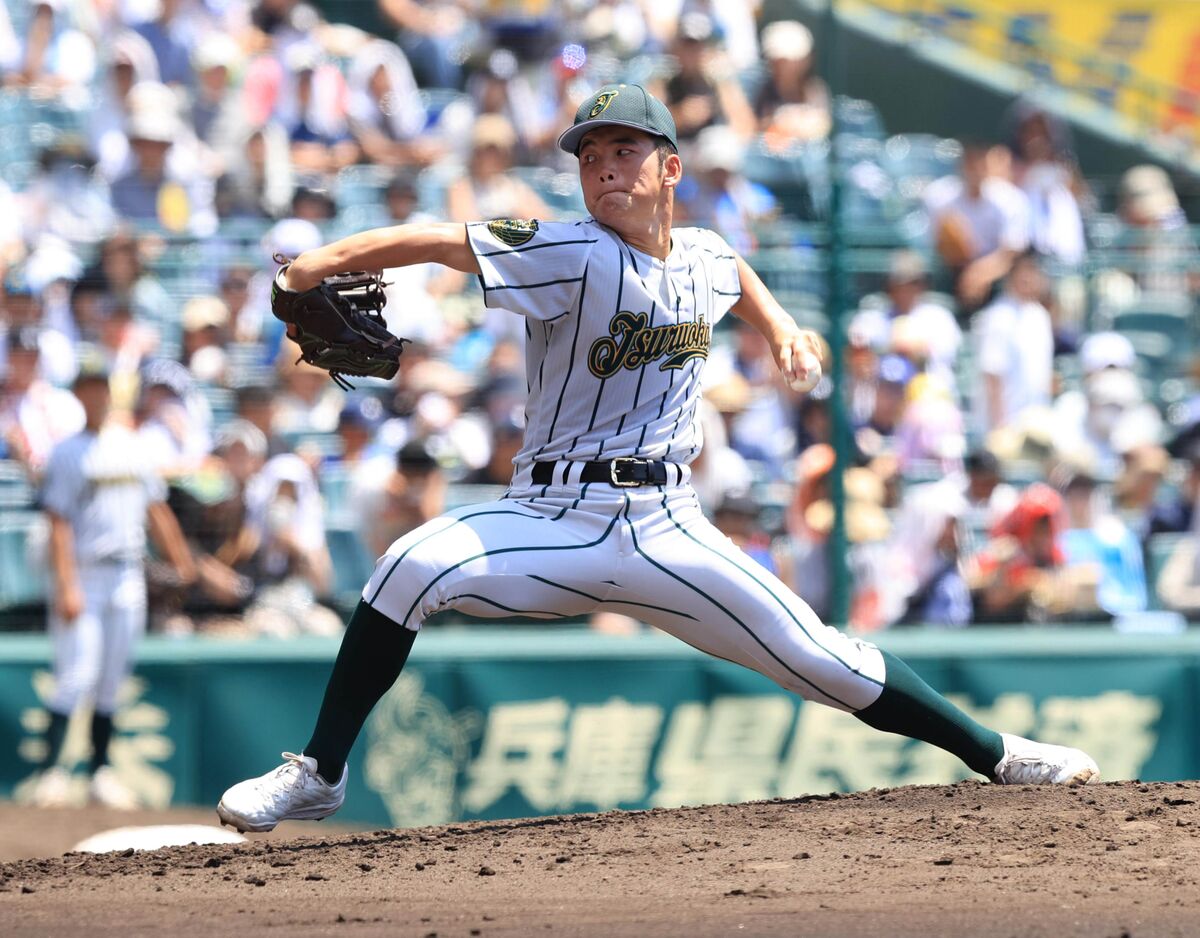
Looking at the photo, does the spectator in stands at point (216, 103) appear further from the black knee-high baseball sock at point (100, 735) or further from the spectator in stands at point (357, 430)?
the black knee-high baseball sock at point (100, 735)

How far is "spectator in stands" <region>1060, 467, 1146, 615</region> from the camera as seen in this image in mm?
7703

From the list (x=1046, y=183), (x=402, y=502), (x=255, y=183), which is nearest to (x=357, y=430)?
(x=402, y=502)

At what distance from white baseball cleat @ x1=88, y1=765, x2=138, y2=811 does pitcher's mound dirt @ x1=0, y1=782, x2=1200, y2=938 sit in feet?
10.4

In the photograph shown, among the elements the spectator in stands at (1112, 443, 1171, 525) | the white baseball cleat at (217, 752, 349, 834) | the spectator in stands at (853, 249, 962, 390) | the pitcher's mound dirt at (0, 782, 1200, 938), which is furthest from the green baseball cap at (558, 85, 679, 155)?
the spectator in stands at (1112, 443, 1171, 525)

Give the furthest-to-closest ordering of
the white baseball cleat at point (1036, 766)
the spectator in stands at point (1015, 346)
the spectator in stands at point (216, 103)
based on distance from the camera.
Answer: the spectator in stands at point (216, 103), the spectator in stands at point (1015, 346), the white baseball cleat at point (1036, 766)

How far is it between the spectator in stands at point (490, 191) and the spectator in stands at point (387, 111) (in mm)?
615

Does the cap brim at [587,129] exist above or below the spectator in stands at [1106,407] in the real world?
above

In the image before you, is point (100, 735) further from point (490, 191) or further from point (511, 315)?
point (490, 191)

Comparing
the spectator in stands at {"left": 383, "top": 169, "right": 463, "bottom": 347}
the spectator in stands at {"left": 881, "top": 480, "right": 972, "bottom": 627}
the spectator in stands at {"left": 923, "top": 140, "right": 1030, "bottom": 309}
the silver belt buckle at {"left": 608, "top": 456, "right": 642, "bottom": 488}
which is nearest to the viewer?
the silver belt buckle at {"left": 608, "top": 456, "right": 642, "bottom": 488}

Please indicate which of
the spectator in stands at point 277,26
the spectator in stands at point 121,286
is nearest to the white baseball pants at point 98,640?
the spectator in stands at point 121,286

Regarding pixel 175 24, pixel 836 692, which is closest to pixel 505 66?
pixel 175 24

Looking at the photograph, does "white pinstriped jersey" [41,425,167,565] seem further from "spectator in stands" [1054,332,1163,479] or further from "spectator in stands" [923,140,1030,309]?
"spectator in stands" [1054,332,1163,479]

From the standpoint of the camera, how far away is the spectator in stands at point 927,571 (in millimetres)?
7520

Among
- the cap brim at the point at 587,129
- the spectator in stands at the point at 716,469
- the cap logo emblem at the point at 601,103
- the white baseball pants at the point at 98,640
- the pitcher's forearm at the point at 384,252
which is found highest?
the cap logo emblem at the point at 601,103
